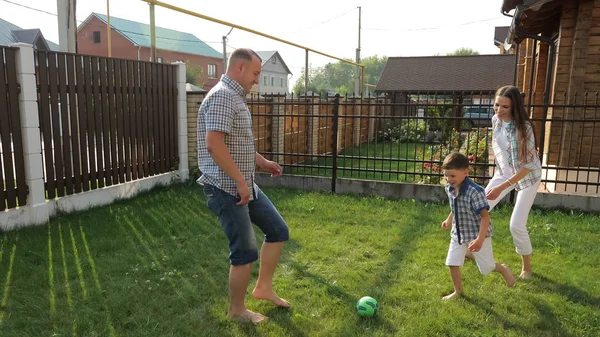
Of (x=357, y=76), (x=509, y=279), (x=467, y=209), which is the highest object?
(x=357, y=76)

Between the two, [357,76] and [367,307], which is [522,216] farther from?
[357,76]

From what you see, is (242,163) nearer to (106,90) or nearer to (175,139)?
(106,90)

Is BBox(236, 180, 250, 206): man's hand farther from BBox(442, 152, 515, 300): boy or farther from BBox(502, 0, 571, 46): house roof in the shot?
BBox(502, 0, 571, 46): house roof

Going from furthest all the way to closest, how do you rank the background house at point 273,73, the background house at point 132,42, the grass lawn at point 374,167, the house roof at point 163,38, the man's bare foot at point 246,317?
the background house at point 273,73
the house roof at point 163,38
the background house at point 132,42
the grass lawn at point 374,167
the man's bare foot at point 246,317

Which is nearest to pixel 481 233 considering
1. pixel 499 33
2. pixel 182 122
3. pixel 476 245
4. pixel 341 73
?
pixel 476 245

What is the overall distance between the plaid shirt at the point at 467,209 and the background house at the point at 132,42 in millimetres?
40364

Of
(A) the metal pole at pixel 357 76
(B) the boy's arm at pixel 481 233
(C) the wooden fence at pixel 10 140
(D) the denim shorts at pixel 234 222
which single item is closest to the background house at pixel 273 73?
(A) the metal pole at pixel 357 76

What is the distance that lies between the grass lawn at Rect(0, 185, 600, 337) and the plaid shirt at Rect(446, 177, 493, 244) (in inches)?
20.5

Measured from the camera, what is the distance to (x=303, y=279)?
3904 millimetres

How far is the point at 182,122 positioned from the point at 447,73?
24031 millimetres

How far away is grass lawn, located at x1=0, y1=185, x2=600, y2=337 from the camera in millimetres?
3090

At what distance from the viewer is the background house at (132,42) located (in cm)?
4531

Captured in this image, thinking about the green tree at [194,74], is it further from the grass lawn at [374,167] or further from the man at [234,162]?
the man at [234,162]

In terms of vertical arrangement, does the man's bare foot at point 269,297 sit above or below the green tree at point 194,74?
below
